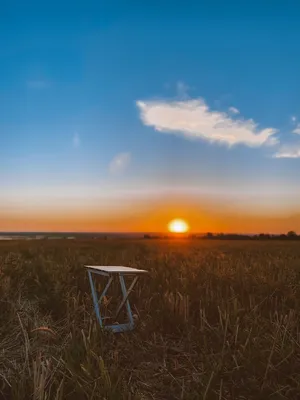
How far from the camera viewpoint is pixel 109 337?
14.6 feet

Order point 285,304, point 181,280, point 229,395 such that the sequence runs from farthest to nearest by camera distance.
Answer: point 181,280
point 285,304
point 229,395

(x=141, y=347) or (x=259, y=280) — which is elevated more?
(x=259, y=280)

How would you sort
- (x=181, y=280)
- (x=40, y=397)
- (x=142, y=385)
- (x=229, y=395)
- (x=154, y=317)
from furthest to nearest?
(x=181, y=280), (x=154, y=317), (x=142, y=385), (x=229, y=395), (x=40, y=397)

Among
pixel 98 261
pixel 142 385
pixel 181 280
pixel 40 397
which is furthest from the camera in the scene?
pixel 98 261

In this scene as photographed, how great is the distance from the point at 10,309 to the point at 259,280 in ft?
13.4

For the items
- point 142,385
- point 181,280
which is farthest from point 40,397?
point 181,280

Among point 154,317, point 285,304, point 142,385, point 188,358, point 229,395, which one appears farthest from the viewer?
point 285,304

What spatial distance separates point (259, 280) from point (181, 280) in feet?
4.53

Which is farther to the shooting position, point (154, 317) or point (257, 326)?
point (154, 317)

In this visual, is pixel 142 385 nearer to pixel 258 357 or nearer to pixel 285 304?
pixel 258 357

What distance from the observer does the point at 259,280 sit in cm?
692

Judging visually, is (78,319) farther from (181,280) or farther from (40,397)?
(40,397)

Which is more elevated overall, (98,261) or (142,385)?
(98,261)

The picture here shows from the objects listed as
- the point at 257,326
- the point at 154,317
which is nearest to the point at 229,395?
the point at 257,326
